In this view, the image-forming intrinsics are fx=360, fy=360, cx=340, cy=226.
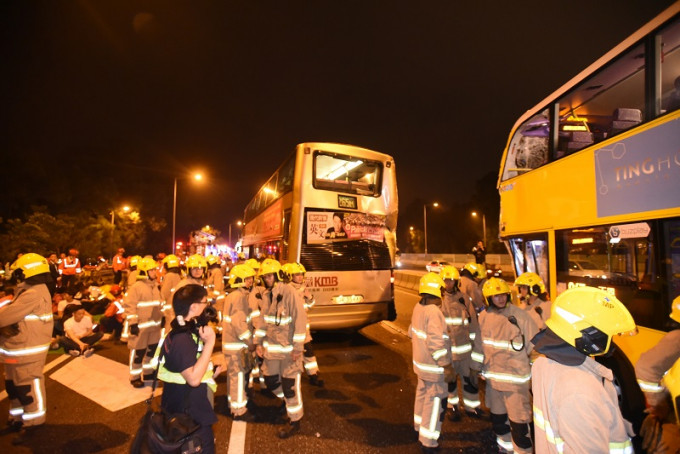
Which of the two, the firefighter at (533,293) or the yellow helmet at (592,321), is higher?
the yellow helmet at (592,321)

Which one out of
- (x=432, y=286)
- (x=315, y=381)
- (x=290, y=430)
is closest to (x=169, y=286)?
(x=315, y=381)

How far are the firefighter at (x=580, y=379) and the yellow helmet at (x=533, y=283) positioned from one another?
125 inches

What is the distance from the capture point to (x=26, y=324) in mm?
4066

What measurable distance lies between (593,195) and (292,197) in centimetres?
527

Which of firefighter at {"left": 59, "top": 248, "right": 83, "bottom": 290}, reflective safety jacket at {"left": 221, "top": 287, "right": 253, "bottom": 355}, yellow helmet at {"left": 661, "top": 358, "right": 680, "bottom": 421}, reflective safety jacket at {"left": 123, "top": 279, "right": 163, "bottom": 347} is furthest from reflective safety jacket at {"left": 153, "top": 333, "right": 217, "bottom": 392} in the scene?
firefighter at {"left": 59, "top": 248, "right": 83, "bottom": 290}

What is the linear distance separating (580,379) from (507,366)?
1.99 m

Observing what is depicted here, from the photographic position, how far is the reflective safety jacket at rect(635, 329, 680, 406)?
2.68m

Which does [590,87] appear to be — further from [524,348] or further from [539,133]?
[524,348]

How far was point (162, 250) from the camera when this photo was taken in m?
42.8

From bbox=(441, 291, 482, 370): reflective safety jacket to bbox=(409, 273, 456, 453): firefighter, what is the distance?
0.83 m

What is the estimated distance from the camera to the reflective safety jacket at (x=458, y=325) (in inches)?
185

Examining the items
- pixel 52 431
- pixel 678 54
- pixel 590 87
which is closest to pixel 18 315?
pixel 52 431

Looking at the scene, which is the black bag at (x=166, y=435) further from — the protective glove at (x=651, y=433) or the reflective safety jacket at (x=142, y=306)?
the reflective safety jacket at (x=142, y=306)

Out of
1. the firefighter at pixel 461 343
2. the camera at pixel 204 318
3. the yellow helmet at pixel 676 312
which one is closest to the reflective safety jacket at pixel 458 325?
the firefighter at pixel 461 343
